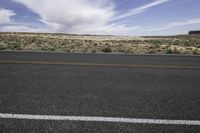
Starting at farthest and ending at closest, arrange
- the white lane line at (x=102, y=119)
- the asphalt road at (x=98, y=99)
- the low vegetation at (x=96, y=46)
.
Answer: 1. the low vegetation at (x=96, y=46)
2. the white lane line at (x=102, y=119)
3. the asphalt road at (x=98, y=99)

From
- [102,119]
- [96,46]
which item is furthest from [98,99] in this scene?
[96,46]

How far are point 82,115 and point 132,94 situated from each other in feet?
5.10

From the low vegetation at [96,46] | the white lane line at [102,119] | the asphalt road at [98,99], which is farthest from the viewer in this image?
the low vegetation at [96,46]

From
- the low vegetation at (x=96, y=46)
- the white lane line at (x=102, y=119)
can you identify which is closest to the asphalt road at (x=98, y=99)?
the white lane line at (x=102, y=119)

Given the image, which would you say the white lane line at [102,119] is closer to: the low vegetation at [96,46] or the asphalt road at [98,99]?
the asphalt road at [98,99]

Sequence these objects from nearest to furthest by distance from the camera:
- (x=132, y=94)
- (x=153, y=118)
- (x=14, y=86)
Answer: (x=153, y=118)
(x=132, y=94)
(x=14, y=86)

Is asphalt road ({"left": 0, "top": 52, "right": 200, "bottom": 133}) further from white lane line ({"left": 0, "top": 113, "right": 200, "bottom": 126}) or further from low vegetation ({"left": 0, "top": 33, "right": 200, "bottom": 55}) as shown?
low vegetation ({"left": 0, "top": 33, "right": 200, "bottom": 55})

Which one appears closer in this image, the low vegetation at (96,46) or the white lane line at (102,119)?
the white lane line at (102,119)

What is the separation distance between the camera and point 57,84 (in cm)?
612

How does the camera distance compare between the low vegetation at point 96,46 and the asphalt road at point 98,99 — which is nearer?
the asphalt road at point 98,99

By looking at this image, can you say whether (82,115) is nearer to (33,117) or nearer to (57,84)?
(33,117)

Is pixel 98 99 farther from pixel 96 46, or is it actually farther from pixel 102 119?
pixel 96 46

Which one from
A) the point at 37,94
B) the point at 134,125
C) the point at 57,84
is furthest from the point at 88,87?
the point at 134,125

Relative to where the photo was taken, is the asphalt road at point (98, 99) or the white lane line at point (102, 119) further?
the white lane line at point (102, 119)
